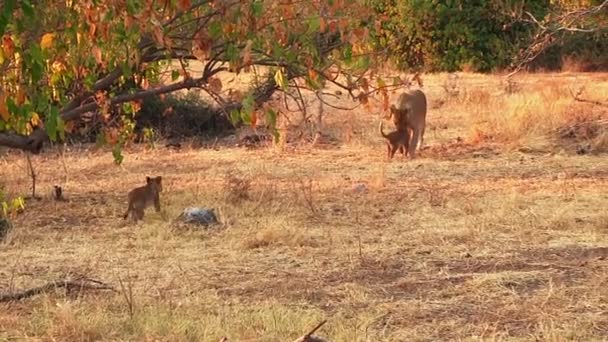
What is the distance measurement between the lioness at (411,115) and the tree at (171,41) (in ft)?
28.5

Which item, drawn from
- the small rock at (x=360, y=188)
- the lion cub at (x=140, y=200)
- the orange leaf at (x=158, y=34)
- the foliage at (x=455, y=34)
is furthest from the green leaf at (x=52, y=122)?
the foliage at (x=455, y=34)

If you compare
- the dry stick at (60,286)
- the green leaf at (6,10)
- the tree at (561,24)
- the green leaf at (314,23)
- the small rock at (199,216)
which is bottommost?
the small rock at (199,216)

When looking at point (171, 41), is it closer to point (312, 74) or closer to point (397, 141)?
point (312, 74)

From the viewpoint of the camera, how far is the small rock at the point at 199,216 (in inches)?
373

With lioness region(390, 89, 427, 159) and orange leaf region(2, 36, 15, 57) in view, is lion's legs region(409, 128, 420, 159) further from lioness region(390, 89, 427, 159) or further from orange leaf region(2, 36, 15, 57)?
orange leaf region(2, 36, 15, 57)

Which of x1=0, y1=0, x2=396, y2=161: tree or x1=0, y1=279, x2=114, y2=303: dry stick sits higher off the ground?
x1=0, y1=0, x2=396, y2=161: tree

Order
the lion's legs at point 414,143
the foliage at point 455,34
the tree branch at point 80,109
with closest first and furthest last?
1. the tree branch at point 80,109
2. the lion's legs at point 414,143
3. the foliage at point 455,34

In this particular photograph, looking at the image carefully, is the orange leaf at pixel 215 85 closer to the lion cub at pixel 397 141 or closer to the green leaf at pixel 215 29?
the green leaf at pixel 215 29

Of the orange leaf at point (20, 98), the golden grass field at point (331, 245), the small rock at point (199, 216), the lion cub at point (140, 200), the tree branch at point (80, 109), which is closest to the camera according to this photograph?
the orange leaf at point (20, 98)

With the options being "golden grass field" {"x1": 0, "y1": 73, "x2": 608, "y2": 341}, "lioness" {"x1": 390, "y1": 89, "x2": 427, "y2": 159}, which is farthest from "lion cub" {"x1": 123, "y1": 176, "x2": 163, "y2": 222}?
"lioness" {"x1": 390, "y1": 89, "x2": 427, "y2": 159}

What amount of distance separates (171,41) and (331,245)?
404cm

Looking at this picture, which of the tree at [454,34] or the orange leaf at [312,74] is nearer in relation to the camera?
the orange leaf at [312,74]

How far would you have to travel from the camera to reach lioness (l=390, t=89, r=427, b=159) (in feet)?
48.1

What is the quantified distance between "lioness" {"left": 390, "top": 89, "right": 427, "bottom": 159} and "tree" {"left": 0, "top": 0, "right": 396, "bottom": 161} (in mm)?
8682
